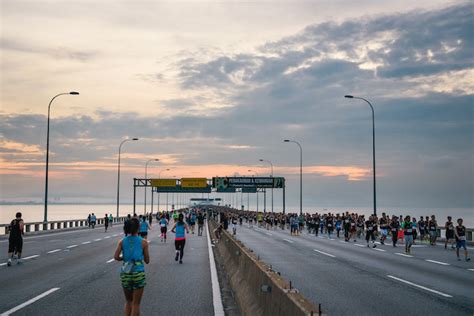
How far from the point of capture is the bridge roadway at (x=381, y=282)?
37.6 feet

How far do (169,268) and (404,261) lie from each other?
9801 mm

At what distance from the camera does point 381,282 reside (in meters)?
15.6

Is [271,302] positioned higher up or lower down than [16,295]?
higher up

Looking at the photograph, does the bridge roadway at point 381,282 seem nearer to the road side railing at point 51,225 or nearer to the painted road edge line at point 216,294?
the painted road edge line at point 216,294

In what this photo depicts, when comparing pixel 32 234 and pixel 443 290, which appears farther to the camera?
pixel 32 234

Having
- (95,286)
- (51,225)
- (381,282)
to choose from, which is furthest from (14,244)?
(51,225)

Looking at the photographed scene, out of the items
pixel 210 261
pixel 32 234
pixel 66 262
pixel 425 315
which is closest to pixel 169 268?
pixel 210 261

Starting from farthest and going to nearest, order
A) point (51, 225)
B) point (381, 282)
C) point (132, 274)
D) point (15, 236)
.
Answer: point (51, 225) → point (15, 236) → point (381, 282) → point (132, 274)

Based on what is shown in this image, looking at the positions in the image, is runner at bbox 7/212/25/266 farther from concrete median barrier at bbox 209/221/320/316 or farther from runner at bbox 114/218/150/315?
runner at bbox 114/218/150/315

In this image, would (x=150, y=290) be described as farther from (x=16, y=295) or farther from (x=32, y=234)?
(x=32, y=234)

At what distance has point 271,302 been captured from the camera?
691cm

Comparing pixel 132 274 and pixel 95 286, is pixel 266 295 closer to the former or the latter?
pixel 132 274

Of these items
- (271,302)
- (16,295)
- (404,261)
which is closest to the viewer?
(271,302)

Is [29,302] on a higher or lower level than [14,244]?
lower
